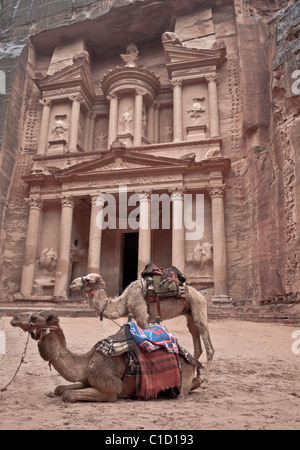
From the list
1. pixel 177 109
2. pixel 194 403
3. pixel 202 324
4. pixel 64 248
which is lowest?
pixel 194 403

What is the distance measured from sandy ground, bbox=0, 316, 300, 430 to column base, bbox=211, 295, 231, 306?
8.18 m

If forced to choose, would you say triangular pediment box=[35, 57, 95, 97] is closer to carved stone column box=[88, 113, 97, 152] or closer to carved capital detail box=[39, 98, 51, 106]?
carved capital detail box=[39, 98, 51, 106]

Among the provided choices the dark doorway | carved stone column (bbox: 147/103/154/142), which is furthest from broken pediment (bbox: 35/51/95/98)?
the dark doorway

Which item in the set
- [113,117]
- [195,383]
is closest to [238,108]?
[113,117]

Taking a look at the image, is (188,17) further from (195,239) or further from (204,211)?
(195,239)

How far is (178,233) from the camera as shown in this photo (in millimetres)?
18547

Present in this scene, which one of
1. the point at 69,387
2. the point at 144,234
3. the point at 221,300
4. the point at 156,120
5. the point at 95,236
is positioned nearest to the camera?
the point at 69,387

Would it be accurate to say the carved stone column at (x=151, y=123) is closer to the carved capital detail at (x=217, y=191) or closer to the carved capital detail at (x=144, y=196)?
the carved capital detail at (x=144, y=196)

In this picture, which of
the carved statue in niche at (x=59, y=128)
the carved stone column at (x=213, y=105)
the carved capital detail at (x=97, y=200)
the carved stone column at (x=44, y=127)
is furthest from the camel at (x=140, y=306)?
the carved statue in niche at (x=59, y=128)

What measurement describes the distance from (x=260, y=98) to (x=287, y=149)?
22.1 ft

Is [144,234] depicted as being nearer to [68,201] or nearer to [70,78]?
[68,201]

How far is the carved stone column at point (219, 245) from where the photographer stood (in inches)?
691

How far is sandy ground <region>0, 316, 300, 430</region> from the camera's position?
125 inches

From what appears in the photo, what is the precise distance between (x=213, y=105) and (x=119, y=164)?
7.28 m
